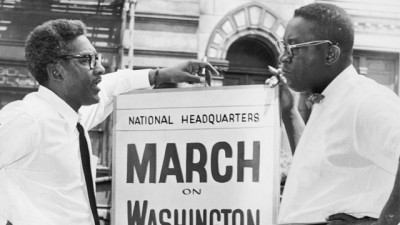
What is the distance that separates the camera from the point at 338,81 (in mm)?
1901

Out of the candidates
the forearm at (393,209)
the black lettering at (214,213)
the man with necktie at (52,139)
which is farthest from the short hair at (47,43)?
the forearm at (393,209)

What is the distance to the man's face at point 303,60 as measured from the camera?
1962mm

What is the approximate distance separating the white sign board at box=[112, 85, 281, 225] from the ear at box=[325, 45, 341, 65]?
0.68 m

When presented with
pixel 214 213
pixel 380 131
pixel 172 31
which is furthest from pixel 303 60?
pixel 172 31

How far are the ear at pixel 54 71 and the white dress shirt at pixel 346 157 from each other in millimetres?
893

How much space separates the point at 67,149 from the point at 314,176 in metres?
0.81

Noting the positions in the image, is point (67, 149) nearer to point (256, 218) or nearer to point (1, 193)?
point (1, 193)

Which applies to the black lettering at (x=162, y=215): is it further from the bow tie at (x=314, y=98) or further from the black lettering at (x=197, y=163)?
the bow tie at (x=314, y=98)

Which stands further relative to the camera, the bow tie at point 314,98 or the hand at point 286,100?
the hand at point 286,100

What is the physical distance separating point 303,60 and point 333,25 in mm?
129

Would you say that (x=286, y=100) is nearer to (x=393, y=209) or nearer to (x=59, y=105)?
(x=59, y=105)

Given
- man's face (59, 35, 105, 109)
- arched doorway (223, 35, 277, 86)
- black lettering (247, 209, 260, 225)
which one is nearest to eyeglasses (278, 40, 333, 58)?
man's face (59, 35, 105, 109)

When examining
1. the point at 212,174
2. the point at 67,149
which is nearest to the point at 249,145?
the point at 212,174

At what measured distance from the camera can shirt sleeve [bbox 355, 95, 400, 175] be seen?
1630mm
